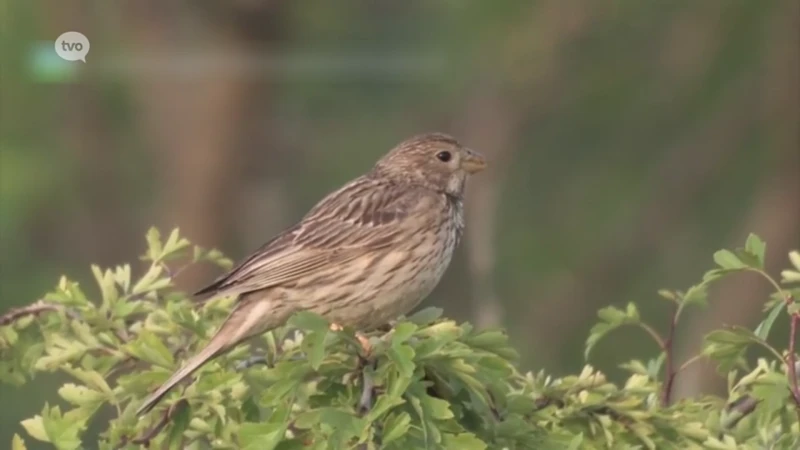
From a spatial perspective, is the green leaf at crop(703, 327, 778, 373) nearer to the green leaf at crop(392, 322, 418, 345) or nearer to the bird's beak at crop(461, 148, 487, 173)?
the green leaf at crop(392, 322, 418, 345)

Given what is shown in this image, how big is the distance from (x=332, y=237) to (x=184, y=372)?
1.39 meters

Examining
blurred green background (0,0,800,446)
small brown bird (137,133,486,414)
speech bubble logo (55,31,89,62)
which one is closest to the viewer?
small brown bird (137,133,486,414)

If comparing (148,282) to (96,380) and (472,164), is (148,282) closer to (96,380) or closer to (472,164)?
(96,380)

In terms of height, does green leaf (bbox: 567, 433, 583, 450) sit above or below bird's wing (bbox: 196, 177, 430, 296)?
below

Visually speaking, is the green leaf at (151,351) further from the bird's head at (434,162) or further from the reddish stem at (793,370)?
the bird's head at (434,162)

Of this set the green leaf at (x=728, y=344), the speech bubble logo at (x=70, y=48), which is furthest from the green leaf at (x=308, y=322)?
the speech bubble logo at (x=70, y=48)

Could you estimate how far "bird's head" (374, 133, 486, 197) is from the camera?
19.4 ft

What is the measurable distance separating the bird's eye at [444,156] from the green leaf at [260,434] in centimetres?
255

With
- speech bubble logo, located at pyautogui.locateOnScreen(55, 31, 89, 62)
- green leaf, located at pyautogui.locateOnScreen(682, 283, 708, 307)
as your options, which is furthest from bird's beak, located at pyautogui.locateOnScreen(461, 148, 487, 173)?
speech bubble logo, located at pyautogui.locateOnScreen(55, 31, 89, 62)

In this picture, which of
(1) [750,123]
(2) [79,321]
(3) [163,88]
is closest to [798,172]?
(1) [750,123]

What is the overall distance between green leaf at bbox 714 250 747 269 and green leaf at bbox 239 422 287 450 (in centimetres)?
116

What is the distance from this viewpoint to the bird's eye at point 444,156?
598 centimetres

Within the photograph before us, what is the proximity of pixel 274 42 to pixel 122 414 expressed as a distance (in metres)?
9.37

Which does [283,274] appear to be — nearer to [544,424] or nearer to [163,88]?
[544,424]
